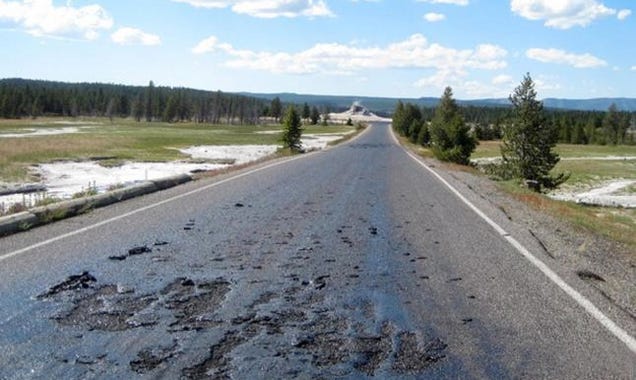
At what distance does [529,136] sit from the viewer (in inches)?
1608

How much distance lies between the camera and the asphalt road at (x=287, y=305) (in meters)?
4.59

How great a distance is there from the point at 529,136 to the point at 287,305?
37593 millimetres

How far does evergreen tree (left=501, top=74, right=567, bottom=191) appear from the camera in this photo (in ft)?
133

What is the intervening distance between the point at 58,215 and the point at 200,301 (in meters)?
6.06

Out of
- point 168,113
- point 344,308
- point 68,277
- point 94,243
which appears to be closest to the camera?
point 344,308

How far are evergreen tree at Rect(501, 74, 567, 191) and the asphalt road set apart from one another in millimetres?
31021

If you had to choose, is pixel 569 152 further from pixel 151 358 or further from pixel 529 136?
pixel 151 358

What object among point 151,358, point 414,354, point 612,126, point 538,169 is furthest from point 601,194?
point 612,126

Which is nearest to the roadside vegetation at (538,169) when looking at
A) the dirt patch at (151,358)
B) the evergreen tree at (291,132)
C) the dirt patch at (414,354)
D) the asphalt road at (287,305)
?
the asphalt road at (287,305)

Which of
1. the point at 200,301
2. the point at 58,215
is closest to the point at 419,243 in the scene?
the point at 200,301

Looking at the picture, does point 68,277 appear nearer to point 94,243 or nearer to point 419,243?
point 94,243

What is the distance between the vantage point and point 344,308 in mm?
6039

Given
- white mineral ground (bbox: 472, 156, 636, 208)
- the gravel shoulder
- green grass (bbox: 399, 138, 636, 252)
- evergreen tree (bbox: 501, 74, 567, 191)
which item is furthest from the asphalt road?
evergreen tree (bbox: 501, 74, 567, 191)

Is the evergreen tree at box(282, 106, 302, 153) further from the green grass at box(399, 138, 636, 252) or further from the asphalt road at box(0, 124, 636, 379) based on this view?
the asphalt road at box(0, 124, 636, 379)
